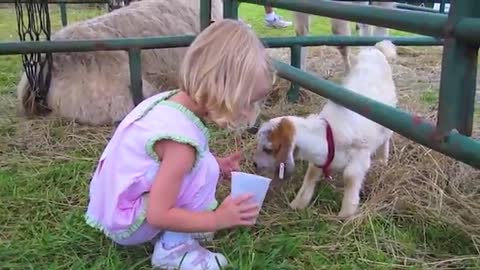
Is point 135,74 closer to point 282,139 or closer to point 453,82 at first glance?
point 282,139

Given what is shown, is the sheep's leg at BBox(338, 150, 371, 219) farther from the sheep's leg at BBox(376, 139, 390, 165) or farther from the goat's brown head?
the sheep's leg at BBox(376, 139, 390, 165)

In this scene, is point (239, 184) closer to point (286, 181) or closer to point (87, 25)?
point (286, 181)

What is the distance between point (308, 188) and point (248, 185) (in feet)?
2.32

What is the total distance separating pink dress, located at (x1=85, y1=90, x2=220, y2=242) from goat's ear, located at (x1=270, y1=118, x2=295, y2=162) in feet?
1.27

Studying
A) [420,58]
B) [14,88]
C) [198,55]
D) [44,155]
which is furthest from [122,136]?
[420,58]

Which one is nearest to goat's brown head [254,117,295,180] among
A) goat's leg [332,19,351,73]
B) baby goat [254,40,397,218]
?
baby goat [254,40,397,218]

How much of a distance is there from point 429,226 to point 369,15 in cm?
75

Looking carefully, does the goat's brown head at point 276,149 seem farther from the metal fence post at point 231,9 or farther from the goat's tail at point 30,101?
the goat's tail at point 30,101

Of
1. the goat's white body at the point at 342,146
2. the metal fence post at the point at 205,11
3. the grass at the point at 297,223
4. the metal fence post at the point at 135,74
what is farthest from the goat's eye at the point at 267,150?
the metal fence post at the point at 135,74

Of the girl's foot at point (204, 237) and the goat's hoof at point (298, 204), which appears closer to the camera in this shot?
the girl's foot at point (204, 237)

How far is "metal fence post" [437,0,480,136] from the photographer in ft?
5.29

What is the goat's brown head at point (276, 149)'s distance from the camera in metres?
2.28

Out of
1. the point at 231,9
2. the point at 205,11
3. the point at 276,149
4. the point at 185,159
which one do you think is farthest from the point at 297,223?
the point at 205,11

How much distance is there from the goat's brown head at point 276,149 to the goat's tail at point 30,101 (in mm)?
1892
